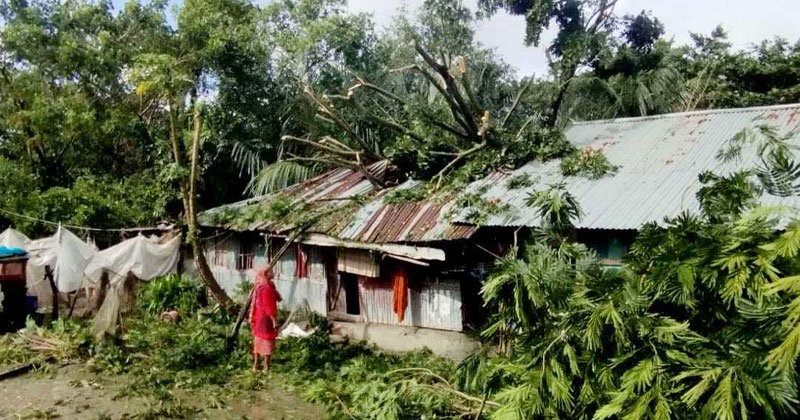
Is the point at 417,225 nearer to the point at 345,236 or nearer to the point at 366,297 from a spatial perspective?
the point at 345,236

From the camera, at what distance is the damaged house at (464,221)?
870cm

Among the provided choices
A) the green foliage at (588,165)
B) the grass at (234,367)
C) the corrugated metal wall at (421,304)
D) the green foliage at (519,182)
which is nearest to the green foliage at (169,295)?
the grass at (234,367)

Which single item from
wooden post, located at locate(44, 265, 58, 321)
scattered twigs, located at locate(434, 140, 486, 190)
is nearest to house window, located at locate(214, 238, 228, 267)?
wooden post, located at locate(44, 265, 58, 321)

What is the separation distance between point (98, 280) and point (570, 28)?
574 inches

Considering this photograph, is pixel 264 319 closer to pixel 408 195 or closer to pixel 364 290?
pixel 364 290

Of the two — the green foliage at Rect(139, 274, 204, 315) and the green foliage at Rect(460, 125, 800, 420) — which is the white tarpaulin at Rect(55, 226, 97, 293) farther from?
the green foliage at Rect(460, 125, 800, 420)

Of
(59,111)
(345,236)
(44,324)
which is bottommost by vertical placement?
(44,324)

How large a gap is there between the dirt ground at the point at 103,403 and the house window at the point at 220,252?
231 inches

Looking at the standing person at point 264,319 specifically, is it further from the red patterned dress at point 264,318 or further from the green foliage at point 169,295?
the green foliage at point 169,295

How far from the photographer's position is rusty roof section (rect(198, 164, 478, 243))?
991 centimetres

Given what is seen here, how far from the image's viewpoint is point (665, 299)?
436cm

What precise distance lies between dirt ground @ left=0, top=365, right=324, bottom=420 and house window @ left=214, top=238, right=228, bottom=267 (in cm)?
587

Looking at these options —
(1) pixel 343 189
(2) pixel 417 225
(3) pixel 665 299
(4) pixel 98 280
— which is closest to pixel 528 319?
(3) pixel 665 299

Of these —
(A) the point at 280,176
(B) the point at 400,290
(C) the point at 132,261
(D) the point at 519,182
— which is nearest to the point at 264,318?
(B) the point at 400,290
